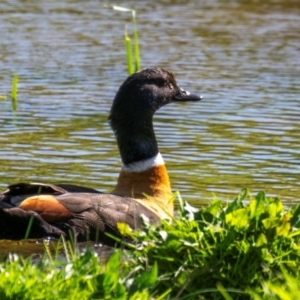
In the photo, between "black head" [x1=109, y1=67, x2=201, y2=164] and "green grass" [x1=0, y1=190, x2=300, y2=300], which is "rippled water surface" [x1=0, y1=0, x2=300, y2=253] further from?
"green grass" [x1=0, y1=190, x2=300, y2=300]

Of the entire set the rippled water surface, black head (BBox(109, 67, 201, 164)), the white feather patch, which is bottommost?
the rippled water surface

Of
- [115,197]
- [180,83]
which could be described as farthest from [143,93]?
[180,83]

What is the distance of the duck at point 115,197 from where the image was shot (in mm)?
7387

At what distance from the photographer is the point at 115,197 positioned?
7.62 meters

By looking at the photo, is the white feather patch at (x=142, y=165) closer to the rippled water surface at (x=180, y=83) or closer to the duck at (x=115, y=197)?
the duck at (x=115, y=197)

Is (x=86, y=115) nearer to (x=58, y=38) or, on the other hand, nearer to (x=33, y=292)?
(x=58, y=38)

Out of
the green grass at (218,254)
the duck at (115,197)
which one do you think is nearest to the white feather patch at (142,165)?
the duck at (115,197)

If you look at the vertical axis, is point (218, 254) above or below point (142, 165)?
above

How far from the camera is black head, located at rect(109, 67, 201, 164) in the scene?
28.1 feet

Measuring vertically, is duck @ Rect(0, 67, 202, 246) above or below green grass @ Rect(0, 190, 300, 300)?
below

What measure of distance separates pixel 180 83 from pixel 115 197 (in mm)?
5766

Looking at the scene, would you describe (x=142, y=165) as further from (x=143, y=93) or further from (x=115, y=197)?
(x=115, y=197)

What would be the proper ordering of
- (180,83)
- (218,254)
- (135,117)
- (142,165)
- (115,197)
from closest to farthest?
(218,254)
(115,197)
(142,165)
(135,117)
(180,83)

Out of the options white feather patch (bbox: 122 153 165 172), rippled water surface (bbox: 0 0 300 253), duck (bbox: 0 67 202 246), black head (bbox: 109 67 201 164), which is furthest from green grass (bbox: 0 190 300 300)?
rippled water surface (bbox: 0 0 300 253)
